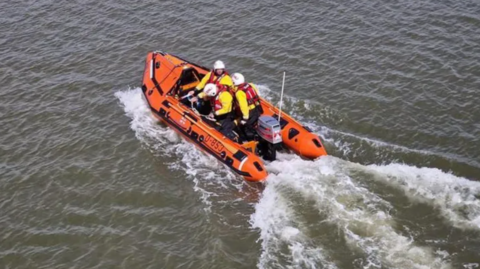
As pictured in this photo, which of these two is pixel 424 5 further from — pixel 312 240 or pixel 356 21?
pixel 312 240

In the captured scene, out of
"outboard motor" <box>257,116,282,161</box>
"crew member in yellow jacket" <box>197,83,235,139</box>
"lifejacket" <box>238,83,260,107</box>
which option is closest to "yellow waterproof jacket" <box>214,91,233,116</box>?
"crew member in yellow jacket" <box>197,83,235,139</box>

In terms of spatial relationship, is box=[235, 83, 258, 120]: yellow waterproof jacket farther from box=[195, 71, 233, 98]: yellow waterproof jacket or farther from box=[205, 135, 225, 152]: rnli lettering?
box=[205, 135, 225, 152]: rnli lettering

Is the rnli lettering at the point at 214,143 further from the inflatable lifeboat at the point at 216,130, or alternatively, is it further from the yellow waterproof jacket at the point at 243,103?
the yellow waterproof jacket at the point at 243,103

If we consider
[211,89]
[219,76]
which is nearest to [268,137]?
[211,89]

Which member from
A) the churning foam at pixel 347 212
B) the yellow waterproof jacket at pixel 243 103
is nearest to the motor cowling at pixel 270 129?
the yellow waterproof jacket at pixel 243 103

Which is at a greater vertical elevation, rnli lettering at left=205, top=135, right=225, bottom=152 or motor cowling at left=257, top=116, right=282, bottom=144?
motor cowling at left=257, top=116, right=282, bottom=144

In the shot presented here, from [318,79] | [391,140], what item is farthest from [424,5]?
[391,140]
